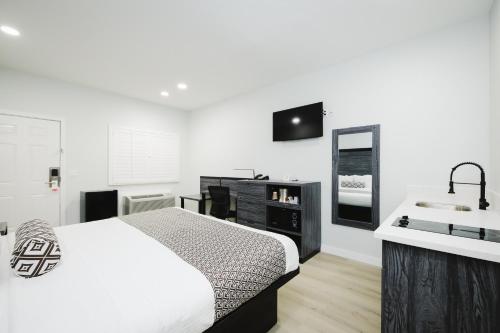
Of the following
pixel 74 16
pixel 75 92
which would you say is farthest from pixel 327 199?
pixel 75 92

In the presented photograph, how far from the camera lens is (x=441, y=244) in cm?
97

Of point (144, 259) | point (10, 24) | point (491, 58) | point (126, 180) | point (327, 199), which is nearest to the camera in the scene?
point (144, 259)

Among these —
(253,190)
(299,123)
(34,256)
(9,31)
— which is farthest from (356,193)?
(9,31)

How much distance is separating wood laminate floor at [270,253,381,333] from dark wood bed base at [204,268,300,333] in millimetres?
137

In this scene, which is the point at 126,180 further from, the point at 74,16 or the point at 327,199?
the point at 327,199

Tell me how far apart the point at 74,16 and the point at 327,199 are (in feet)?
11.9

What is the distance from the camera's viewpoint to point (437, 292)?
1.03m

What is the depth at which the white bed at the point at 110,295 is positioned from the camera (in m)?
0.81

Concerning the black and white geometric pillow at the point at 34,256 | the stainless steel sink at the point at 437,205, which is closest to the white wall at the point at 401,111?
the stainless steel sink at the point at 437,205

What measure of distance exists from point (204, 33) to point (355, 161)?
244 cm

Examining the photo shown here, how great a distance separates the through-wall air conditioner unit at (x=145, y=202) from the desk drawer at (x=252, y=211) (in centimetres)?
192

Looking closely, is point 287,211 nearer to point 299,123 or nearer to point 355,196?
point 355,196

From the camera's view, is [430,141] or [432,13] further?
[430,141]

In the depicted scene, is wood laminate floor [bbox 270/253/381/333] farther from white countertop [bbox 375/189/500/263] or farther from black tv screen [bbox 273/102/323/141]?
black tv screen [bbox 273/102/323/141]
